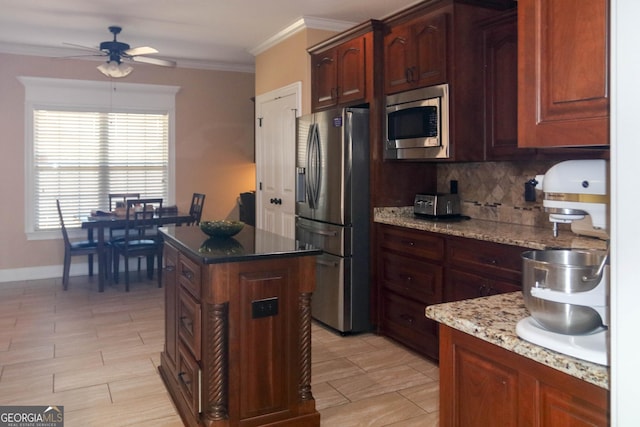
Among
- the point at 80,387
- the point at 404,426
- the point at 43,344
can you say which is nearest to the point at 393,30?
the point at 404,426

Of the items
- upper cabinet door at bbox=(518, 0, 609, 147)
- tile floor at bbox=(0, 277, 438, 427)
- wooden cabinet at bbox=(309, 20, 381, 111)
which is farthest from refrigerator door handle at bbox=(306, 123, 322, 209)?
upper cabinet door at bbox=(518, 0, 609, 147)

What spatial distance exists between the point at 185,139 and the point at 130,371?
4.11 metres

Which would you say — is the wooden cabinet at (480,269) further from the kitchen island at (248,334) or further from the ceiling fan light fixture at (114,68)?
the ceiling fan light fixture at (114,68)

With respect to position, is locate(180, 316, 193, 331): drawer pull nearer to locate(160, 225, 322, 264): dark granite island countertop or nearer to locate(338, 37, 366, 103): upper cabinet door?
locate(160, 225, 322, 264): dark granite island countertop

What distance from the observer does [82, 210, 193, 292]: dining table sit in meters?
5.53

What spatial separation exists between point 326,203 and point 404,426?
78.7 inches

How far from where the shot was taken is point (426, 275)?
3559 mm

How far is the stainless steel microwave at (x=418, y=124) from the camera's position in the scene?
138 inches

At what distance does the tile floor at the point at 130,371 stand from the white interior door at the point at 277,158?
1.45m

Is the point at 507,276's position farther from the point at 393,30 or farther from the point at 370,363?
the point at 393,30

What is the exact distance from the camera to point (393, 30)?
12.9 ft

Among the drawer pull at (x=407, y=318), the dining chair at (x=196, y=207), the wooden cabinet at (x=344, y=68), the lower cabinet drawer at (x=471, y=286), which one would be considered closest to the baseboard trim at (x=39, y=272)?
the dining chair at (x=196, y=207)

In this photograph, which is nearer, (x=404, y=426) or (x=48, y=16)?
(x=404, y=426)
